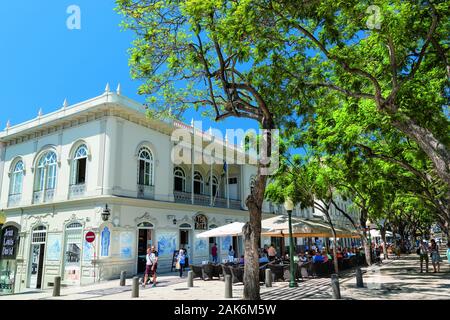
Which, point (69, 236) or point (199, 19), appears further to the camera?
point (69, 236)

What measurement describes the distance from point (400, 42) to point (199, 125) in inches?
747

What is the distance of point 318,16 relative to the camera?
7.91 m

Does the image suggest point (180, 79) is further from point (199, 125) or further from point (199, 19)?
point (199, 125)

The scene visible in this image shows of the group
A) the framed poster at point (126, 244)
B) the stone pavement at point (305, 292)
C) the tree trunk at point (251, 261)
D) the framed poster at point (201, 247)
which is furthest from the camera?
the framed poster at point (201, 247)

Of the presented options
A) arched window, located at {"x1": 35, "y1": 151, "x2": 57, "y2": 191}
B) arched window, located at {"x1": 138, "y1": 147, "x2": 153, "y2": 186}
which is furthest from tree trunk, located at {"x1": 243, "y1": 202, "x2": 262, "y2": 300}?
arched window, located at {"x1": 35, "y1": 151, "x2": 57, "y2": 191}

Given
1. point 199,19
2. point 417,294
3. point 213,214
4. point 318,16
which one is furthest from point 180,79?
point 213,214

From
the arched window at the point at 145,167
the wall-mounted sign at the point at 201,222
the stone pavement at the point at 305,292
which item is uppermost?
the arched window at the point at 145,167

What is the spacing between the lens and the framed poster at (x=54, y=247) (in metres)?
20.5

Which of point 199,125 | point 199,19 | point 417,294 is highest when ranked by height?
point 199,125

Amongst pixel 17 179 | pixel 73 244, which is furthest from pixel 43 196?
pixel 73 244

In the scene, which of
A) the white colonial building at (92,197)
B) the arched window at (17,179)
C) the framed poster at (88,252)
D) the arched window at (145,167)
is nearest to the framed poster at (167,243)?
the white colonial building at (92,197)

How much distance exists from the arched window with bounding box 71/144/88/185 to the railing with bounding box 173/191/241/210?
20.0 ft

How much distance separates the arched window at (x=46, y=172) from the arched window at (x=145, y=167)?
18.9ft

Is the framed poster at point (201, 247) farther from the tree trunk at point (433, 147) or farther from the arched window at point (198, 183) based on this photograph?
the tree trunk at point (433, 147)
